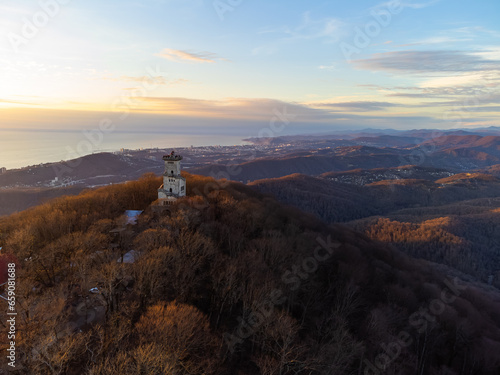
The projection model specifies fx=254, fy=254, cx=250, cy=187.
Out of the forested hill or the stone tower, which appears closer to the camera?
the forested hill

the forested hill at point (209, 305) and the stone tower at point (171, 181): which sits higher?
the stone tower at point (171, 181)

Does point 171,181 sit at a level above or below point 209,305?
above

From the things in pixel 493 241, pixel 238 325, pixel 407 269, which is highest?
pixel 238 325

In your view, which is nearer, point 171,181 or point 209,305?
point 209,305

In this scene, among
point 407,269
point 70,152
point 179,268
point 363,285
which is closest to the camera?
point 179,268

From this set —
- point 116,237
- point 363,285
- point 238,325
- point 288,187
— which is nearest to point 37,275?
point 116,237

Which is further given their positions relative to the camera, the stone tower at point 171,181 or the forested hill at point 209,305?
the stone tower at point 171,181

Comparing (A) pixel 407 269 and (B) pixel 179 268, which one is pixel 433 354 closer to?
(A) pixel 407 269

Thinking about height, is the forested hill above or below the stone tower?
below
